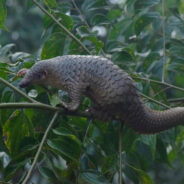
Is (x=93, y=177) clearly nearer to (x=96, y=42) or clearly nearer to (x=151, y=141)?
(x=151, y=141)

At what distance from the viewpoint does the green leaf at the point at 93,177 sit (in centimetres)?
168

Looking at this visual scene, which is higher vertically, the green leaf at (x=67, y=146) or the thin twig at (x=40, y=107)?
the thin twig at (x=40, y=107)

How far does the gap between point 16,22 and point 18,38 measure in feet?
1.13

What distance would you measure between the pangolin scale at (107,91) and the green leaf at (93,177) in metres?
0.29

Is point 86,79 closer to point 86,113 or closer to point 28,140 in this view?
point 86,113

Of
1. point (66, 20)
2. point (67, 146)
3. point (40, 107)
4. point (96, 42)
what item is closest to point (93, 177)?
point (67, 146)

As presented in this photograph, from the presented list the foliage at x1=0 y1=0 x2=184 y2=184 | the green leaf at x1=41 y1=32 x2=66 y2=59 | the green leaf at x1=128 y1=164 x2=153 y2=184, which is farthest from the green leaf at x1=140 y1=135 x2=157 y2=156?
the green leaf at x1=41 y1=32 x2=66 y2=59

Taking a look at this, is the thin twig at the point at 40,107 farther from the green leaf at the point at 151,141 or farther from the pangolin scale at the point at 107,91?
the green leaf at the point at 151,141

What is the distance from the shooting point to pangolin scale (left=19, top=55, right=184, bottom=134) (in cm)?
192

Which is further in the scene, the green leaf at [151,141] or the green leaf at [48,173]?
the green leaf at [151,141]

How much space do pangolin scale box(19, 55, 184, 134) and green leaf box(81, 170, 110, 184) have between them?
294 mm

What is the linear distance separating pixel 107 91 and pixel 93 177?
46cm

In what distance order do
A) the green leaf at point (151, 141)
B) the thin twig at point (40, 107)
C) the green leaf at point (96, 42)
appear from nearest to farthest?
the thin twig at point (40, 107) → the green leaf at point (151, 141) → the green leaf at point (96, 42)

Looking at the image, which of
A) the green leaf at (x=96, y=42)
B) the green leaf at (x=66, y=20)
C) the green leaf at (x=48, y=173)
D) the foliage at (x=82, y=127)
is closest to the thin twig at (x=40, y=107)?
the foliage at (x=82, y=127)
